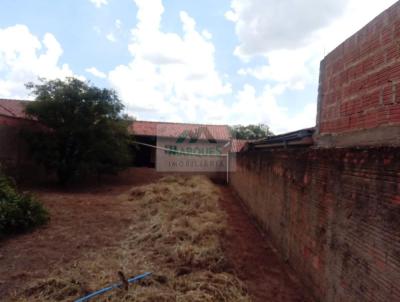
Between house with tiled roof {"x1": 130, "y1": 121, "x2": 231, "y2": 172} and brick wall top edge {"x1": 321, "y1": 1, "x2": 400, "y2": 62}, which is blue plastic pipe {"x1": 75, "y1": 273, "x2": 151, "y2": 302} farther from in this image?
house with tiled roof {"x1": 130, "y1": 121, "x2": 231, "y2": 172}

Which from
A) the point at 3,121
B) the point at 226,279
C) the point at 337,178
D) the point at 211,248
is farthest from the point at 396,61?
the point at 3,121

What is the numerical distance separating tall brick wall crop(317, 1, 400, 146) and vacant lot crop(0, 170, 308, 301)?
183 cm

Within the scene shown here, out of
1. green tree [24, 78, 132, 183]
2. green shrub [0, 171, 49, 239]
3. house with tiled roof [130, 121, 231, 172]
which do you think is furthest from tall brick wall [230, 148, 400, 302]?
house with tiled roof [130, 121, 231, 172]

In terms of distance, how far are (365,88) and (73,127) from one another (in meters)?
8.98

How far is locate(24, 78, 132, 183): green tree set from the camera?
333 inches

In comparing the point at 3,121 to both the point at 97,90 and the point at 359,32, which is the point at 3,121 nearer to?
the point at 97,90

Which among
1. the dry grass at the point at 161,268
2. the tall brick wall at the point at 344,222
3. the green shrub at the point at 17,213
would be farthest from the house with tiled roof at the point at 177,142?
the tall brick wall at the point at 344,222

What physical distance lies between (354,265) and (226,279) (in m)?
1.31

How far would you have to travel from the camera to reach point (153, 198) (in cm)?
679

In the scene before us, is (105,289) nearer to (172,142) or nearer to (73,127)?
(73,127)

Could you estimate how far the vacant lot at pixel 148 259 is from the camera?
235 cm

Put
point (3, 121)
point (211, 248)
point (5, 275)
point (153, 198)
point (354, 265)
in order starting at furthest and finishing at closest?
point (3, 121), point (153, 198), point (211, 248), point (5, 275), point (354, 265)

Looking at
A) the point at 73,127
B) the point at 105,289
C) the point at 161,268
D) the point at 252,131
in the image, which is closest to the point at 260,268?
the point at 161,268

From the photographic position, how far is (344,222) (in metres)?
1.96
